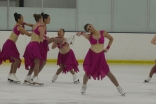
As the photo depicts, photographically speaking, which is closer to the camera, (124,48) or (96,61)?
(96,61)

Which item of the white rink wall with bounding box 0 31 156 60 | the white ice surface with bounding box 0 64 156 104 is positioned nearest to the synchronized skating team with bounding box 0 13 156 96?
the white ice surface with bounding box 0 64 156 104

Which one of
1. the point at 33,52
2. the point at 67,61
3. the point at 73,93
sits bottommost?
the point at 73,93

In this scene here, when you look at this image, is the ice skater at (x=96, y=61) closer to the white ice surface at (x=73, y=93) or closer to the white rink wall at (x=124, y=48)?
the white ice surface at (x=73, y=93)

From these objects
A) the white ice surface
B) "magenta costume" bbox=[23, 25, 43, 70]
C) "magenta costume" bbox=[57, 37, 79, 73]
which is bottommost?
the white ice surface

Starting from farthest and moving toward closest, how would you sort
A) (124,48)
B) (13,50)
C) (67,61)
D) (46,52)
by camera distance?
(124,48)
(67,61)
(13,50)
(46,52)

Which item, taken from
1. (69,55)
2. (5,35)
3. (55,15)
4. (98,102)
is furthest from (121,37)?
(98,102)

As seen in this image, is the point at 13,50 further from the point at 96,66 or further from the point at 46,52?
the point at 96,66

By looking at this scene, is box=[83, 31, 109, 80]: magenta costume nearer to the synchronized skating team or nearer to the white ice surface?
the synchronized skating team

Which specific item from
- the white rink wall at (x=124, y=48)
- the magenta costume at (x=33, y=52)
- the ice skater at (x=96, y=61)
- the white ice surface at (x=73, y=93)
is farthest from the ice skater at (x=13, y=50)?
the white rink wall at (x=124, y=48)

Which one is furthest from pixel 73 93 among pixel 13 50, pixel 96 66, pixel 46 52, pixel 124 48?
pixel 124 48

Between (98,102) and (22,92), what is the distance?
5.86 feet

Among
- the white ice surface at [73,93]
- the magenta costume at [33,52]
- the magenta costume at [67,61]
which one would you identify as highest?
the magenta costume at [33,52]

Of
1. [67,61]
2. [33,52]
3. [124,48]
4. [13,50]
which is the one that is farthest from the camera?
[124,48]

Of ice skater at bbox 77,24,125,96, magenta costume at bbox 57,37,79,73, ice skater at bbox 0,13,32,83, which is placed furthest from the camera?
magenta costume at bbox 57,37,79,73
